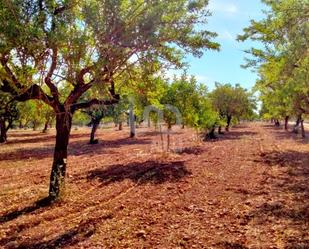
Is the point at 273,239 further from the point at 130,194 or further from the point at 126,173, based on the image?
the point at 126,173

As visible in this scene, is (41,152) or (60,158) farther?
(41,152)

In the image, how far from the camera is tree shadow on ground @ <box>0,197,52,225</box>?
1170 centimetres

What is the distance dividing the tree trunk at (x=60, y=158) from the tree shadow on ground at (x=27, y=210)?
1.04ft

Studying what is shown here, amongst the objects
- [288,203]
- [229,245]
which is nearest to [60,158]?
[229,245]

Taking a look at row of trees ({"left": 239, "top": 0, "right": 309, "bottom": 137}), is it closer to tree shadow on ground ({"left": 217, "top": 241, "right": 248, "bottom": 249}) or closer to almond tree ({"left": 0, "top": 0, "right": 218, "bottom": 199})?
almond tree ({"left": 0, "top": 0, "right": 218, "bottom": 199})

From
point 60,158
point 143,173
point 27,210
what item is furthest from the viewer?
point 143,173

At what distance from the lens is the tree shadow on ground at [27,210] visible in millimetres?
11703

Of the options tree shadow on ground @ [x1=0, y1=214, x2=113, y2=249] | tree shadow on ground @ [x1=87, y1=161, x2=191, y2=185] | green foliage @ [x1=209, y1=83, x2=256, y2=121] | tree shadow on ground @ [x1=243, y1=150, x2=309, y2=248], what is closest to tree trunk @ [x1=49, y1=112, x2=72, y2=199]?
tree shadow on ground @ [x1=0, y1=214, x2=113, y2=249]

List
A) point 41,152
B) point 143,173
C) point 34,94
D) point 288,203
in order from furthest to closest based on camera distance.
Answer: point 41,152 → point 143,173 → point 288,203 → point 34,94

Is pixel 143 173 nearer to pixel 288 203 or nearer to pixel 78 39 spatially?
pixel 288 203

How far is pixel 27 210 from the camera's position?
12578mm

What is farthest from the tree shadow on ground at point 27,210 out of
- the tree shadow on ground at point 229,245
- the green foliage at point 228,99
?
the green foliage at point 228,99

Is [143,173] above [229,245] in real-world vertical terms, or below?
above

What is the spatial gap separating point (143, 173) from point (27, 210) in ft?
26.7
